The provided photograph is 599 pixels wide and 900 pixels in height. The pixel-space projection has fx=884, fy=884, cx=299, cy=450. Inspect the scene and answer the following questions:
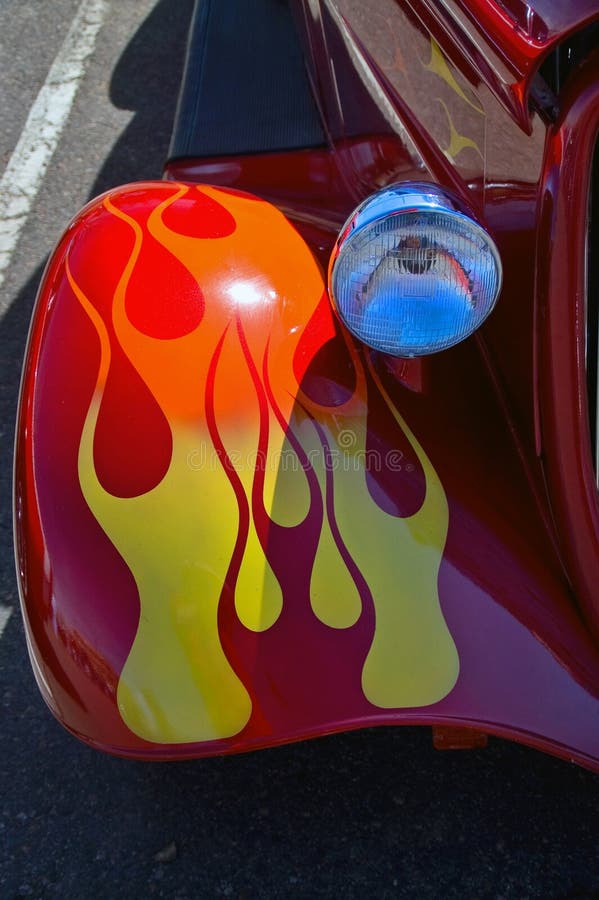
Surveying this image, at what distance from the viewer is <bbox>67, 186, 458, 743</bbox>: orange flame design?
1.20 meters

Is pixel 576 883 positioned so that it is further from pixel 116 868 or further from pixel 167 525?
pixel 167 525

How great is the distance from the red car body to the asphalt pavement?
40 cm

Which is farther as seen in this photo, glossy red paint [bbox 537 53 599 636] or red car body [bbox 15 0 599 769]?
red car body [bbox 15 0 599 769]

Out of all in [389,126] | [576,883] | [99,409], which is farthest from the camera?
[389,126]

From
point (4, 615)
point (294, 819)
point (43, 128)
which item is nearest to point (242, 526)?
point (294, 819)

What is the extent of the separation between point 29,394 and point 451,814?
1.01 m

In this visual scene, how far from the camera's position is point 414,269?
1.17m

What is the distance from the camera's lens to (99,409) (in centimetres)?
132

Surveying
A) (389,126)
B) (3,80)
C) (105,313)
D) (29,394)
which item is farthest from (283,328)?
(3,80)

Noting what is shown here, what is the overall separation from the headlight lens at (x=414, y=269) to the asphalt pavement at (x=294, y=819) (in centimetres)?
82

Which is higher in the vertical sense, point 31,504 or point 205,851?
point 31,504

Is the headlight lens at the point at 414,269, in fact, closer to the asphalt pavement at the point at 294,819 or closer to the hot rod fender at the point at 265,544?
the hot rod fender at the point at 265,544

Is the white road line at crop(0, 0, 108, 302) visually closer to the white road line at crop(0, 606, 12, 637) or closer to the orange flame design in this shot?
the white road line at crop(0, 606, 12, 637)

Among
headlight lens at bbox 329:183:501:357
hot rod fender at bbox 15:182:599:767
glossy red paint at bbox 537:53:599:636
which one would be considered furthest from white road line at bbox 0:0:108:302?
glossy red paint at bbox 537:53:599:636
